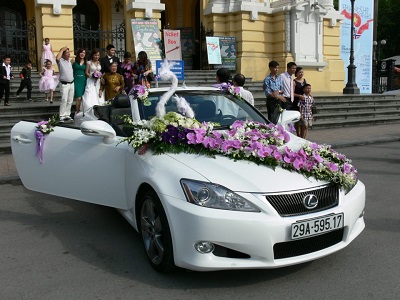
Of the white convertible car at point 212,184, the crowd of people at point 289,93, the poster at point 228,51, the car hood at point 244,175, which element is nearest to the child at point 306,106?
the crowd of people at point 289,93

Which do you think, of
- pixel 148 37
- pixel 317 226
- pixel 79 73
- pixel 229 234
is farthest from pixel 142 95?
pixel 148 37

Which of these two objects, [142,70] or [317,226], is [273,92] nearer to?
[142,70]

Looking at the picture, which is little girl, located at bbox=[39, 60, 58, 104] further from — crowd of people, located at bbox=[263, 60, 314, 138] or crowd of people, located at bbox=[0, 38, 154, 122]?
crowd of people, located at bbox=[263, 60, 314, 138]

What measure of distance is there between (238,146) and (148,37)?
13913mm

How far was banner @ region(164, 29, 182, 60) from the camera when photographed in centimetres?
1722

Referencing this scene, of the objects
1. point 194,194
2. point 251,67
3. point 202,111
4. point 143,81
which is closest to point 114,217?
point 202,111

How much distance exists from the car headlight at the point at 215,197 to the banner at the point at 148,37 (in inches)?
548

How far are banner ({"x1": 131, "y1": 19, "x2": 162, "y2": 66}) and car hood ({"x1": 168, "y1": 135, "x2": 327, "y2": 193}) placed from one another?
1356 centimetres

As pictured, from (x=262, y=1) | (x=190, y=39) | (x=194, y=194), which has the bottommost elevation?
(x=194, y=194)

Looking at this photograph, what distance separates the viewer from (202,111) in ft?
16.2

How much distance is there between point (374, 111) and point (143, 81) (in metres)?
9.18

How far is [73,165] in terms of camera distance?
191 inches

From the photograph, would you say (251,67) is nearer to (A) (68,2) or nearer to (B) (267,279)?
(A) (68,2)

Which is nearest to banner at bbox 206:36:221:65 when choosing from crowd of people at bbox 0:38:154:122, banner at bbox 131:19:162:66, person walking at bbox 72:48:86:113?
banner at bbox 131:19:162:66
